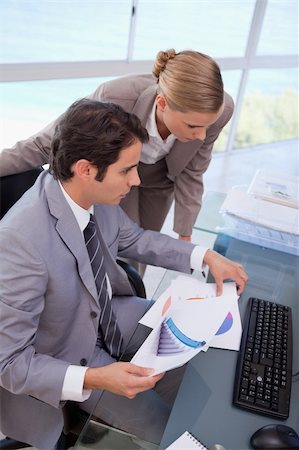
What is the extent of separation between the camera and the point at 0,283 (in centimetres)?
107

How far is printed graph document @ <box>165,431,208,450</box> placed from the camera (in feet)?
3.12

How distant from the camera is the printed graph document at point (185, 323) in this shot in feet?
3.55

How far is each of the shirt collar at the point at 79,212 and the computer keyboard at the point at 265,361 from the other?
1.75 ft

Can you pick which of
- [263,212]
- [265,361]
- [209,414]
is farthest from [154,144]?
[209,414]

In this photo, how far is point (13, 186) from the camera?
142 centimetres

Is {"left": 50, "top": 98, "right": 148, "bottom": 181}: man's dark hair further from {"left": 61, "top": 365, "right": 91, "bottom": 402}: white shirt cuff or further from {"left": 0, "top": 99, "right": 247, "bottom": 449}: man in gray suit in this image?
{"left": 61, "top": 365, "right": 91, "bottom": 402}: white shirt cuff

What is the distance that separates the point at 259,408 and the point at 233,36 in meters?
3.27

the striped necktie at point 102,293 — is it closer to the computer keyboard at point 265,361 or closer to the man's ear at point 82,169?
the man's ear at point 82,169

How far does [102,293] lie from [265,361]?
19.1 inches

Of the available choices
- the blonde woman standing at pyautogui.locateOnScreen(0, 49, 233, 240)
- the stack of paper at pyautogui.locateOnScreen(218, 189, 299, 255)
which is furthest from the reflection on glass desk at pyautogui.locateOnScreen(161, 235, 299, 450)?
the blonde woman standing at pyautogui.locateOnScreen(0, 49, 233, 240)

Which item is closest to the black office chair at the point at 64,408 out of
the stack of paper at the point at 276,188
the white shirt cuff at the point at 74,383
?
the white shirt cuff at the point at 74,383

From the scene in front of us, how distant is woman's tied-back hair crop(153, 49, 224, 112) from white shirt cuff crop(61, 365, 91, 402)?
0.80m

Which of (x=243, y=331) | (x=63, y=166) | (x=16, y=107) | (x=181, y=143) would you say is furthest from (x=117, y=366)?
(x=16, y=107)

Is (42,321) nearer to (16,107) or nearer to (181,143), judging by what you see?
(181,143)
